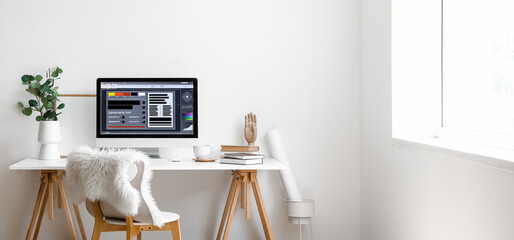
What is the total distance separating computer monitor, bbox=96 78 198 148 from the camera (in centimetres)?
343

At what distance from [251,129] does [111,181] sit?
A: 4.02 ft

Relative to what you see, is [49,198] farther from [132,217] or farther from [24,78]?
[132,217]

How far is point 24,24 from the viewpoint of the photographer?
3549 mm

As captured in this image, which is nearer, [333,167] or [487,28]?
[487,28]

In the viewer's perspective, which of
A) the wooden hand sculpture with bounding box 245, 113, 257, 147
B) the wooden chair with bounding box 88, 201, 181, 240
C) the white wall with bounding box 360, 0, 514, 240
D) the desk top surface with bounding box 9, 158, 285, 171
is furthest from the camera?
the wooden hand sculpture with bounding box 245, 113, 257, 147

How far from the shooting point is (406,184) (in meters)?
2.84

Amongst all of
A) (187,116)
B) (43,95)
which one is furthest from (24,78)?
(187,116)

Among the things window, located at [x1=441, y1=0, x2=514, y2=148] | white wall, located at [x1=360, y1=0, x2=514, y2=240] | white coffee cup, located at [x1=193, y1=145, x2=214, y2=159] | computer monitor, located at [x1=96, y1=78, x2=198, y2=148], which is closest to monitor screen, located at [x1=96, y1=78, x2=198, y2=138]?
computer monitor, located at [x1=96, y1=78, x2=198, y2=148]

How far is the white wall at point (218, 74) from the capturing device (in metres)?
3.56

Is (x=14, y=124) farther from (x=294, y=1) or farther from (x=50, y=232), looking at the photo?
(x=294, y=1)

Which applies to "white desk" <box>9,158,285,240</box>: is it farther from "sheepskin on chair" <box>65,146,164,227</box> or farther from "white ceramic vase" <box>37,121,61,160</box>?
"sheepskin on chair" <box>65,146,164,227</box>

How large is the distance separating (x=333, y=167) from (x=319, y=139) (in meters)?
0.21

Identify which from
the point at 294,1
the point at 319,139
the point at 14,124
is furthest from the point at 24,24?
the point at 319,139

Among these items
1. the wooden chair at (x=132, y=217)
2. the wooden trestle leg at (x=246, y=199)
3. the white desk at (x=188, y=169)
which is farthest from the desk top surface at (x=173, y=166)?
the wooden chair at (x=132, y=217)
